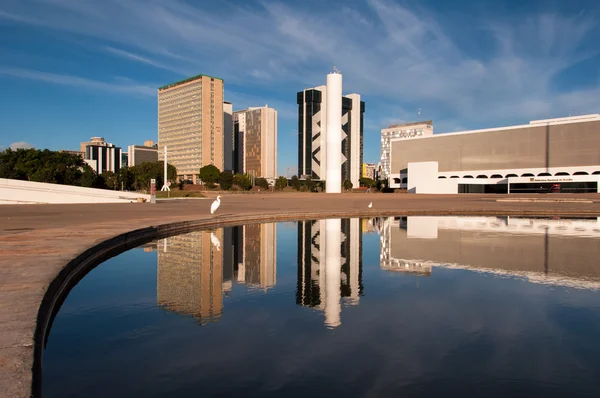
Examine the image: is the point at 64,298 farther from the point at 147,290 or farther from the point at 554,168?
the point at 554,168

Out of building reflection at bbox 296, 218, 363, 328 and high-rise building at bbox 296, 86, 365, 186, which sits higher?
high-rise building at bbox 296, 86, 365, 186

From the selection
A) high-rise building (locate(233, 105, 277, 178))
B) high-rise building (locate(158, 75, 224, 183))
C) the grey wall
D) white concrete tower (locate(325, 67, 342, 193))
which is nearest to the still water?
the grey wall

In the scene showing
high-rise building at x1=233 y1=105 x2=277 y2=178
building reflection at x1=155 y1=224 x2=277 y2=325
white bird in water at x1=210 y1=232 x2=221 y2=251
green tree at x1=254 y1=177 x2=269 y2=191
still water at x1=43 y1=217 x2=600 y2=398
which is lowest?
still water at x1=43 y1=217 x2=600 y2=398

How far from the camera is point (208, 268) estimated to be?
885 centimetres

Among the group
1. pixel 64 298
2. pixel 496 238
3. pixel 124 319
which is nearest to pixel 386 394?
pixel 124 319

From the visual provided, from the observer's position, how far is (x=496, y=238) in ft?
45.5

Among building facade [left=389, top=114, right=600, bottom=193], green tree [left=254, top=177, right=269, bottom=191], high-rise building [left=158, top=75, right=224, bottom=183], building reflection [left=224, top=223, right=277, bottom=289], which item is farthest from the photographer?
high-rise building [left=158, top=75, right=224, bottom=183]

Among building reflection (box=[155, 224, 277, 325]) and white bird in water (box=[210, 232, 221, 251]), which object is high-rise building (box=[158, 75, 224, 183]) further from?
building reflection (box=[155, 224, 277, 325])

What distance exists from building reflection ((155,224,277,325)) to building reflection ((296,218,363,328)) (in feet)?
2.52

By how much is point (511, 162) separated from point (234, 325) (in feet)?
328

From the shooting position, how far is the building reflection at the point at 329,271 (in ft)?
21.4

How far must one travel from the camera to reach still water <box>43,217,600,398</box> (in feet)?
12.6

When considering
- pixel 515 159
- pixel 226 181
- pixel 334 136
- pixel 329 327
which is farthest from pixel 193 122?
pixel 329 327

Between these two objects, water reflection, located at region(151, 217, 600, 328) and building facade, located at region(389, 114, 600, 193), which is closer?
water reflection, located at region(151, 217, 600, 328)
